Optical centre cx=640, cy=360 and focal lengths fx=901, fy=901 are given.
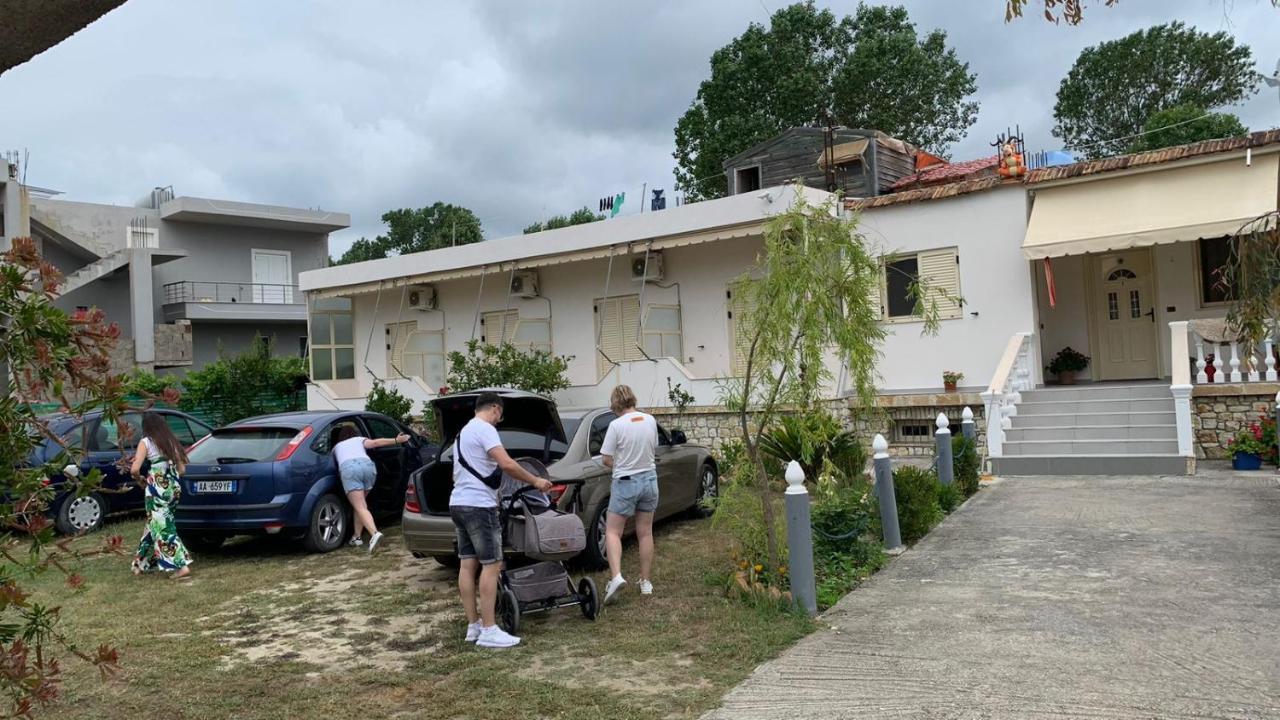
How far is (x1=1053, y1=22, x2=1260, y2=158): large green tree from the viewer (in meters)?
35.6

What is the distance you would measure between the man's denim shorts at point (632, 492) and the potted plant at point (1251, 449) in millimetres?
8561

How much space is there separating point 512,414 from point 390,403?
11.1 metres

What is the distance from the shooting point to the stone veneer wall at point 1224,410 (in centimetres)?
1171

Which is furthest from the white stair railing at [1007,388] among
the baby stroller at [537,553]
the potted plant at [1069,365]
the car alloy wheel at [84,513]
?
the car alloy wheel at [84,513]

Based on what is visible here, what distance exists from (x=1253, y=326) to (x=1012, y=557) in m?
2.52

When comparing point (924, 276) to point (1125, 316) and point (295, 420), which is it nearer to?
point (1125, 316)

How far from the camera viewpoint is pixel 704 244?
1661 cm

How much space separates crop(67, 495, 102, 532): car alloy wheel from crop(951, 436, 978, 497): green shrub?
1038 centimetres

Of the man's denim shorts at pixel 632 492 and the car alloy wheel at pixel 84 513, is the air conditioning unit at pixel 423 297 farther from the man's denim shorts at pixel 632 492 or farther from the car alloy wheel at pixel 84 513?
the man's denim shorts at pixel 632 492

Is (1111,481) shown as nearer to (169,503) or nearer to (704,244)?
(704,244)

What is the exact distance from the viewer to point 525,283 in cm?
1892

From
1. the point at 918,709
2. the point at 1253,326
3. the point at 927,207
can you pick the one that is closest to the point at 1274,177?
the point at 927,207

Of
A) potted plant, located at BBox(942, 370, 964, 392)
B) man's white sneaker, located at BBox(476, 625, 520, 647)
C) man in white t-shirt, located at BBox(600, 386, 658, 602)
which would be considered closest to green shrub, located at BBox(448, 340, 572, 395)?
potted plant, located at BBox(942, 370, 964, 392)

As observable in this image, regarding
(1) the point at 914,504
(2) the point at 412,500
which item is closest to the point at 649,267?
(1) the point at 914,504
